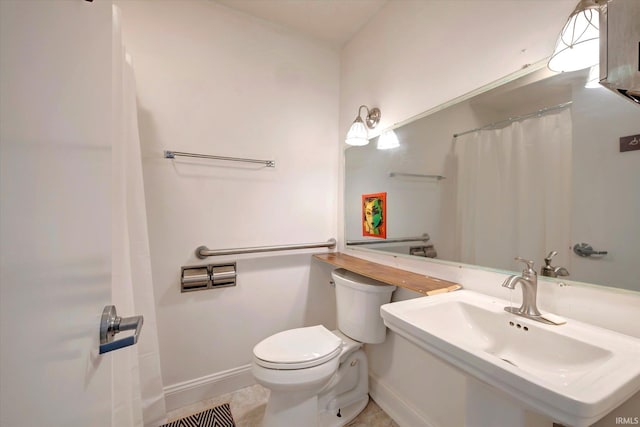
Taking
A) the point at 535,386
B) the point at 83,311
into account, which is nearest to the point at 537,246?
the point at 535,386

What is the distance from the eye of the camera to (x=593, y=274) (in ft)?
2.33

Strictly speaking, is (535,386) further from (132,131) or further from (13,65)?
(132,131)

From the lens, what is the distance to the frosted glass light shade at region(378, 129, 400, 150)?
1.45m

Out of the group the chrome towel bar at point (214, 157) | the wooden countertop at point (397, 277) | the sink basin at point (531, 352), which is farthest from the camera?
the chrome towel bar at point (214, 157)

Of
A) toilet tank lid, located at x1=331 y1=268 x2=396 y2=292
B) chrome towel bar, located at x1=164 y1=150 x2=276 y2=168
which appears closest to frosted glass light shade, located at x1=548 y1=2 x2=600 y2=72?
toilet tank lid, located at x1=331 y1=268 x2=396 y2=292

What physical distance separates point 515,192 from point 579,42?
46cm

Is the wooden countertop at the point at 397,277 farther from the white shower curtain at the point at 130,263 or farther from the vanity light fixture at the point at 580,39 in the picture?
the white shower curtain at the point at 130,263

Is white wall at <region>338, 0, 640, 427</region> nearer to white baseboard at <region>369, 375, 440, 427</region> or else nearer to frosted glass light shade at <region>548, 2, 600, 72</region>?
white baseboard at <region>369, 375, 440, 427</region>

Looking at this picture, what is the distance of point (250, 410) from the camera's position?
1438 millimetres

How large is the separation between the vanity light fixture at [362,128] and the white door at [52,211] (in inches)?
49.9

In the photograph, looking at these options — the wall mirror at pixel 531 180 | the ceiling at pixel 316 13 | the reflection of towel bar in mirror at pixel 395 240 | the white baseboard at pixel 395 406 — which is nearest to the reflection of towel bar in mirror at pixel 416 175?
the wall mirror at pixel 531 180

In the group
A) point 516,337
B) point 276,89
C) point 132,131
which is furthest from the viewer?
point 276,89

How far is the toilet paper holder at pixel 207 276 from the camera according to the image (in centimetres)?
146

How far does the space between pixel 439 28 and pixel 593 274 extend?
1218 mm
